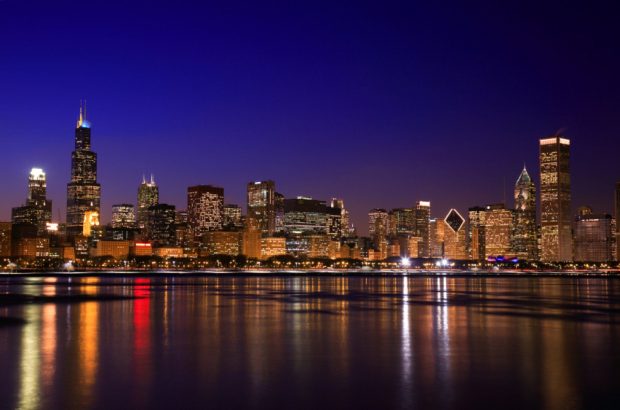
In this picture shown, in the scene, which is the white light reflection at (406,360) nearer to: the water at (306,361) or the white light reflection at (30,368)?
the water at (306,361)

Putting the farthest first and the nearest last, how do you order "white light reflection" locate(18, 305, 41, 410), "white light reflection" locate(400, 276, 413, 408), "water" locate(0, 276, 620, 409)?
"white light reflection" locate(400, 276, 413, 408)
"water" locate(0, 276, 620, 409)
"white light reflection" locate(18, 305, 41, 410)

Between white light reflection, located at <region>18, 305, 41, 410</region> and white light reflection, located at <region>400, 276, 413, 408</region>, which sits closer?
white light reflection, located at <region>18, 305, 41, 410</region>

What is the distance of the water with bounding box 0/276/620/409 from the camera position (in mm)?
20609

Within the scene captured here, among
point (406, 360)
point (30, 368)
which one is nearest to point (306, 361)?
point (406, 360)

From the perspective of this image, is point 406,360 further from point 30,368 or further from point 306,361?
point 30,368

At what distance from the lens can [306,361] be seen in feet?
91.6

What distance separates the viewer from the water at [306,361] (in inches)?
811

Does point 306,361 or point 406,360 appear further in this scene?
point 406,360

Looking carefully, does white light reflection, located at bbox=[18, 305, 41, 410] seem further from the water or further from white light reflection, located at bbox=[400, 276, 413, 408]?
white light reflection, located at bbox=[400, 276, 413, 408]

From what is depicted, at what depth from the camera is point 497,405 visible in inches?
776

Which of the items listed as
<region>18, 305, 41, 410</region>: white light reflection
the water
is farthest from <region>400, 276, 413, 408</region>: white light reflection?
<region>18, 305, 41, 410</region>: white light reflection

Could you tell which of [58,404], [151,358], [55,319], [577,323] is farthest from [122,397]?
[577,323]

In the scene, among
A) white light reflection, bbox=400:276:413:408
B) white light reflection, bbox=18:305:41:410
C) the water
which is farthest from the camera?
white light reflection, bbox=400:276:413:408

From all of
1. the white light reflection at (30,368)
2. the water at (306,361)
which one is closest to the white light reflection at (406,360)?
the water at (306,361)
